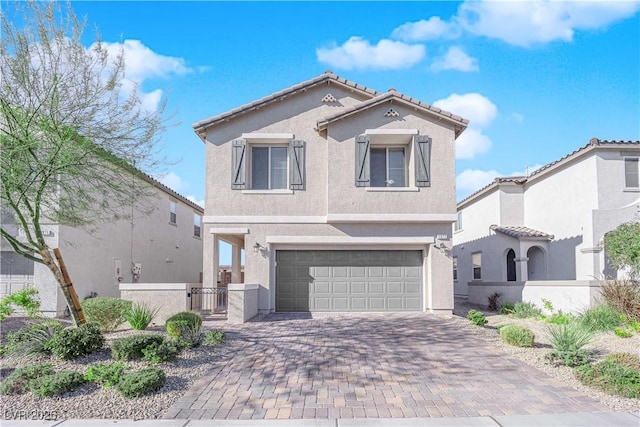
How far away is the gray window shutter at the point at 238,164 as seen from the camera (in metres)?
15.9

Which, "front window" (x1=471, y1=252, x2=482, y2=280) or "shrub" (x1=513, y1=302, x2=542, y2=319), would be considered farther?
"front window" (x1=471, y1=252, x2=482, y2=280)

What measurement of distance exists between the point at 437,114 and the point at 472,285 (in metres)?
9.96

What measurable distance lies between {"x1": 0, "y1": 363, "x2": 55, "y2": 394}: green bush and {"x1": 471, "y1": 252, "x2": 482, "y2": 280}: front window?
828 inches

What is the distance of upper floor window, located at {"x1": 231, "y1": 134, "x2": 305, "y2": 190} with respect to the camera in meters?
15.9

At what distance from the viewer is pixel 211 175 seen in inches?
630

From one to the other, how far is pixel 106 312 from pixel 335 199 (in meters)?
7.75

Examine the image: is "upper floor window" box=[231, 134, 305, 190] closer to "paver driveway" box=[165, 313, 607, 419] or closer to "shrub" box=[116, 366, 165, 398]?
"paver driveway" box=[165, 313, 607, 419]

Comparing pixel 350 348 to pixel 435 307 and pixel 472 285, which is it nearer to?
pixel 435 307

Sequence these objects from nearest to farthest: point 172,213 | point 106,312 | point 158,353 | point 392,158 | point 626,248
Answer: point 158,353 < point 106,312 < point 626,248 < point 392,158 < point 172,213

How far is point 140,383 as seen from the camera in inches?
269

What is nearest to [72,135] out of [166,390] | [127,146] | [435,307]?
[127,146]

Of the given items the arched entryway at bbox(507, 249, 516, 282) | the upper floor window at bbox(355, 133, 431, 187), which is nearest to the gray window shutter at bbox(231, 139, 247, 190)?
the upper floor window at bbox(355, 133, 431, 187)

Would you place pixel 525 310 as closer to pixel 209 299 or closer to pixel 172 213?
pixel 209 299

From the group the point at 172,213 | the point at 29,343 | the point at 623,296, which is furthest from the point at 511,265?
the point at 29,343
